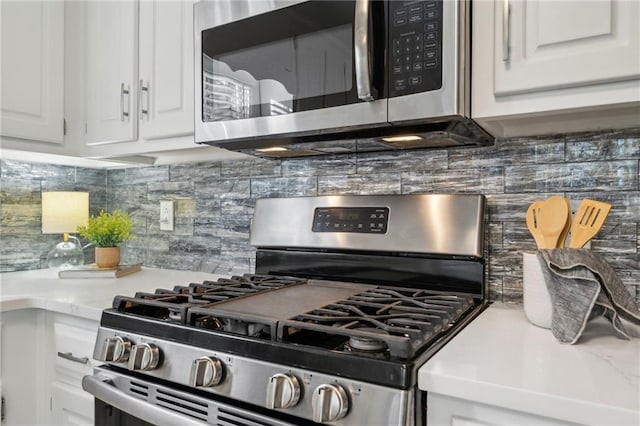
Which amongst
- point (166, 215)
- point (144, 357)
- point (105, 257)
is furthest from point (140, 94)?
point (144, 357)

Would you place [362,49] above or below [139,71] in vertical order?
below

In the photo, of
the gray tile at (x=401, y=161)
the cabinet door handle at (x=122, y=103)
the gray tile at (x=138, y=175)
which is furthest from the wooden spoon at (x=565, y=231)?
the gray tile at (x=138, y=175)

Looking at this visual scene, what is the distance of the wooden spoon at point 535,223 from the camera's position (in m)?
1.01

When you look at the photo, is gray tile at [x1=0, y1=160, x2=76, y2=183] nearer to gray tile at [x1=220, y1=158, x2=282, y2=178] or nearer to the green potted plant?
the green potted plant

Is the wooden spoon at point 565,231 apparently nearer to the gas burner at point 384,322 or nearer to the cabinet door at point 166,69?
the gas burner at point 384,322

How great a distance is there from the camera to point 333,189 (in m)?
1.48

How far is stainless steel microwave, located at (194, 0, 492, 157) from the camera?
963mm

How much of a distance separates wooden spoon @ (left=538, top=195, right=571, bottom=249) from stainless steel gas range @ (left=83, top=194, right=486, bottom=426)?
7.0 inches

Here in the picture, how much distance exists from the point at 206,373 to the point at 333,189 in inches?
31.2

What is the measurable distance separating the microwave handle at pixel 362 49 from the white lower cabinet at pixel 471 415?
66 cm

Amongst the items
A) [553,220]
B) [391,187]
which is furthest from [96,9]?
[553,220]

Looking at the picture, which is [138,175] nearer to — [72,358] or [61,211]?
[61,211]

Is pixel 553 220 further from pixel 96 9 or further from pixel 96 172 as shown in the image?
pixel 96 172

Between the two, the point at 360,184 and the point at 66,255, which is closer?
the point at 360,184
